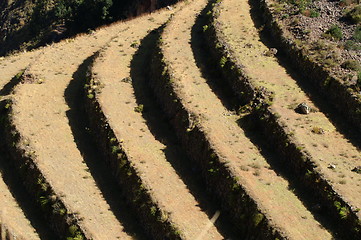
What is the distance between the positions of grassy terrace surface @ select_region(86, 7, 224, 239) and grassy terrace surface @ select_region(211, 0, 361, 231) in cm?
900

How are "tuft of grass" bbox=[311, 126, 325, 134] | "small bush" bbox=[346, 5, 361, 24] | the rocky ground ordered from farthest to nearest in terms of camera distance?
"small bush" bbox=[346, 5, 361, 24]
the rocky ground
"tuft of grass" bbox=[311, 126, 325, 134]

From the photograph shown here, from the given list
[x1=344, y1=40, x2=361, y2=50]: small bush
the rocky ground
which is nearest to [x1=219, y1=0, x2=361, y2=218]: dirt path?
the rocky ground

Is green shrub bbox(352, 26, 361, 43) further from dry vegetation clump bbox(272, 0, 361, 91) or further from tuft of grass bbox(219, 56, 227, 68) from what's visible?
tuft of grass bbox(219, 56, 227, 68)

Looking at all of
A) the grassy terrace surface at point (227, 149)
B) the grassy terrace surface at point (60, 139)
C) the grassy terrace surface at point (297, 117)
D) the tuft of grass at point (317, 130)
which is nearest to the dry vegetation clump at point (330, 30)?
the grassy terrace surface at point (297, 117)

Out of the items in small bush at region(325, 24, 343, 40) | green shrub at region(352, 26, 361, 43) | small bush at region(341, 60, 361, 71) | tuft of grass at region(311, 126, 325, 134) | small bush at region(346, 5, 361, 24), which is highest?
small bush at region(346, 5, 361, 24)

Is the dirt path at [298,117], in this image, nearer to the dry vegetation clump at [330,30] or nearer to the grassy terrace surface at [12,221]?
the dry vegetation clump at [330,30]

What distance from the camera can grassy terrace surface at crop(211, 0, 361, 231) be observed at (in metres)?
41.0

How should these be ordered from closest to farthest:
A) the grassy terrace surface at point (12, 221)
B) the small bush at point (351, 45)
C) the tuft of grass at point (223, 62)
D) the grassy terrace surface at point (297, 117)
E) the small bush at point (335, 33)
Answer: the grassy terrace surface at point (297, 117) < the grassy terrace surface at point (12, 221) < the small bush at point (351, 45) < the tuft of grass at point (223, 62) < the small bush at point (335, 33)

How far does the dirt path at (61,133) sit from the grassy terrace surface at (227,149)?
8640 millimetres

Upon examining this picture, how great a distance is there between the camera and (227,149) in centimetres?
4569

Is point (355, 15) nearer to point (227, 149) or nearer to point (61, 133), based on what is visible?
point (227, 149)

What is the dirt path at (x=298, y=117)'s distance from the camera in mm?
41094

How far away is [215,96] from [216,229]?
1624 centimetres

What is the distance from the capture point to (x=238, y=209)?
1609 inches
